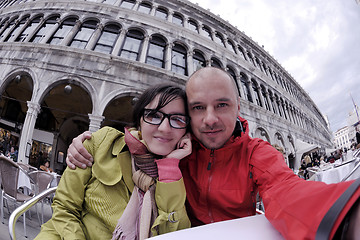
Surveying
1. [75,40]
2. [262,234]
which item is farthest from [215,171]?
[75,40]

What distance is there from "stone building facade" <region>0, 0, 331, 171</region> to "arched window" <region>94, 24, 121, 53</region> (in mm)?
54

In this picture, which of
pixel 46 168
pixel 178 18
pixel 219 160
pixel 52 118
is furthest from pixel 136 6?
pixel 219 160

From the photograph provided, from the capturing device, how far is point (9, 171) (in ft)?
10.2

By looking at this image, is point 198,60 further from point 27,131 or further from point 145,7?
point 27,131

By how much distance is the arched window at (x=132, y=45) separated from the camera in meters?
9.80

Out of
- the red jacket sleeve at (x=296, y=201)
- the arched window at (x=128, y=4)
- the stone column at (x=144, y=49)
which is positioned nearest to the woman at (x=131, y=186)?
the red jacket sleeve at (x=296, y=201)

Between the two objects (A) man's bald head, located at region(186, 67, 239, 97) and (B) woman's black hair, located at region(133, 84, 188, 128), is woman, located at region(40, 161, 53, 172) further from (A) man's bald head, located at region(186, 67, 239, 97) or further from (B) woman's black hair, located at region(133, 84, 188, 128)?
Answer: (A) man's bald head, located at region(186, 67, 239, 97)

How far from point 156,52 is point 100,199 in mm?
10399

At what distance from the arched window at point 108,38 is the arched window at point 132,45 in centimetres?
64

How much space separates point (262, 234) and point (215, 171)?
0.73 m

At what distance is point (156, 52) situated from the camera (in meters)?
10.5

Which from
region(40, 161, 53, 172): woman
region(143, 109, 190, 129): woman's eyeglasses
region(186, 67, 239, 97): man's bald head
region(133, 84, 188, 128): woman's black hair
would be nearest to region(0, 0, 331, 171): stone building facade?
region(40, 161, 53, 172): woman

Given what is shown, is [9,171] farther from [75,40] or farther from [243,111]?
[243,111]

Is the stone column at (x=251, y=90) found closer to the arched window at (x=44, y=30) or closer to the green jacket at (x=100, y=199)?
the green jacket at (x=100, y=199)
